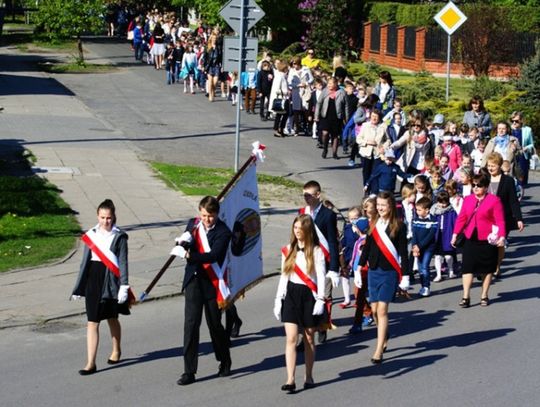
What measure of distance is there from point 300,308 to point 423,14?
124 ft

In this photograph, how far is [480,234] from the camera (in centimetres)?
1429

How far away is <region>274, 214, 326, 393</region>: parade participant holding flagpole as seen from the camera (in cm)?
1062

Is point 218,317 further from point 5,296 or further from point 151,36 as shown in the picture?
point 151,36

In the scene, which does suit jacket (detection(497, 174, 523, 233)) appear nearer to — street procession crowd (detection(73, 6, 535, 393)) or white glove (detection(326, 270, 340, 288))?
street procession crowd (detection(73, 6, 535, 393))

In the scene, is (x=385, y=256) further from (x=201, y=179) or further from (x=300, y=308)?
(x=201, y=179)

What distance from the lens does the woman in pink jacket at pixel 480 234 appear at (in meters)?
14.1

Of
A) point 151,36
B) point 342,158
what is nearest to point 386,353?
point 342,158

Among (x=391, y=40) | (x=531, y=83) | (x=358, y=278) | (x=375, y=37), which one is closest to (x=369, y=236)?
(x=358, y=278)

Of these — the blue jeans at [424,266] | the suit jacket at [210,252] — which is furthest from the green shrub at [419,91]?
the suit jacket at [210,252]

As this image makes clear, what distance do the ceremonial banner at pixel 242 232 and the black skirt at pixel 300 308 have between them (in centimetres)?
95

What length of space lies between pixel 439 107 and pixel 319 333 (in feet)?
59.0

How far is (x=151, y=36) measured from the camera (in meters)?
44.8

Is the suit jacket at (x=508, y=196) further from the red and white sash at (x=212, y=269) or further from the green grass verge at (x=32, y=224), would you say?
the red and white sash at (x=212, y=269)

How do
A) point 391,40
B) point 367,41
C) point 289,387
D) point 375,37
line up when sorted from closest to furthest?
point 289,387
point 391,40
point 375,37
point 367,41
